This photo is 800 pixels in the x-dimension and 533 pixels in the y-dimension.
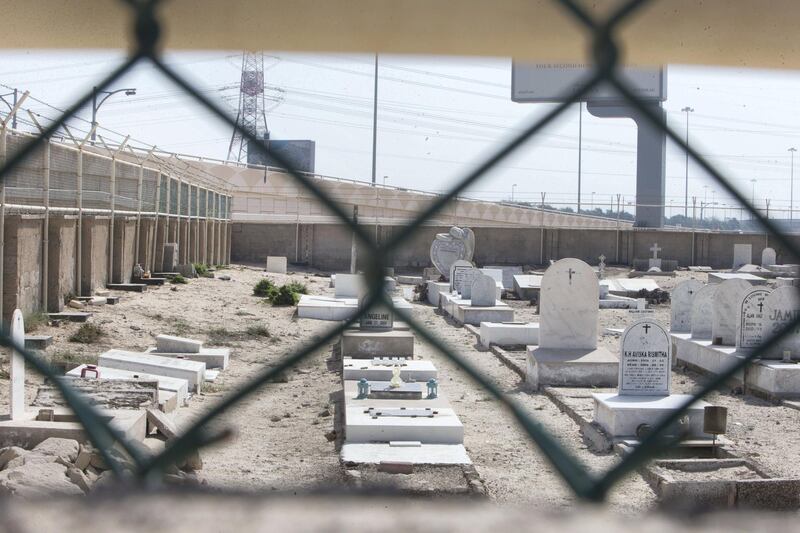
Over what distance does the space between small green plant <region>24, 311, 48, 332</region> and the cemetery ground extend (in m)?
0.19

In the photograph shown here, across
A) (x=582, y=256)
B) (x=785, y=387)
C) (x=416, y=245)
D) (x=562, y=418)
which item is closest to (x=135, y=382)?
(x=562, y=418)

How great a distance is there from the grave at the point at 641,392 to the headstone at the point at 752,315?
223cm

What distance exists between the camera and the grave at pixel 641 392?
24.5 feet

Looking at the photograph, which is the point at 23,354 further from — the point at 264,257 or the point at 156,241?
the point at 264,257

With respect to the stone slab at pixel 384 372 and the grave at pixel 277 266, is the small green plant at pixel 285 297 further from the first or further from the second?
the grave at pixel 277 266

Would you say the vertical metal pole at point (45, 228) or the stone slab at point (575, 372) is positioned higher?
the vertical metal pole at point (45, 228)

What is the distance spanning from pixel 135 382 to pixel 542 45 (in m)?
6.95

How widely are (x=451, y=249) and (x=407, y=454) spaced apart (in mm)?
17502

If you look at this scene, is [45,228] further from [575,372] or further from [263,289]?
[575,372]

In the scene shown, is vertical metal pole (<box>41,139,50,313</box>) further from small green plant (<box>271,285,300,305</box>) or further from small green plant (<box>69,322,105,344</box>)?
small green plant (<box>271,285,300,305</box>)

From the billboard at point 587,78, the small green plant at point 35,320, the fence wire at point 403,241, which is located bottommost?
the small green plant at point 35,320

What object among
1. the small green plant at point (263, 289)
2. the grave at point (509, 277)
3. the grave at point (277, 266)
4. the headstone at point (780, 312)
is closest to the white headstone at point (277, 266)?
the grave at point (277, 266)

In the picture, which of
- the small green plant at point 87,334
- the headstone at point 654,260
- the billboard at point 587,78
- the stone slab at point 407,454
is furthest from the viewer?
the headstone at point 654,260

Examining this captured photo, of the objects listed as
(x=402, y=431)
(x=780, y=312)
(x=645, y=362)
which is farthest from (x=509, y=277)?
(x=402, y=431)
